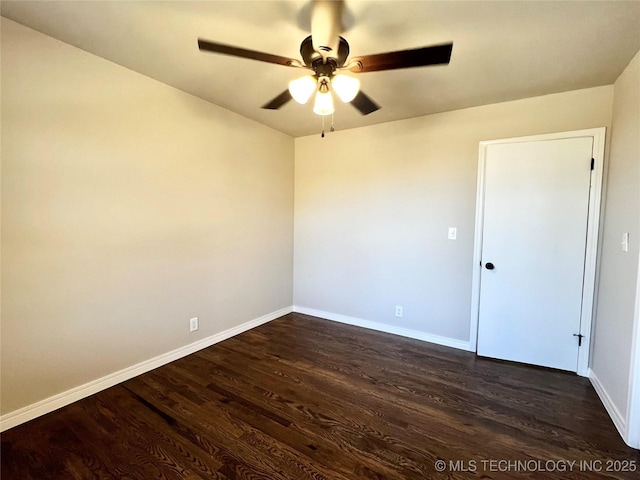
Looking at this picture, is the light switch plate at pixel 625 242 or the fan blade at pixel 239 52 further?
the light switch plate at pixel 625 242

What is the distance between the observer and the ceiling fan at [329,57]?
1.41 m

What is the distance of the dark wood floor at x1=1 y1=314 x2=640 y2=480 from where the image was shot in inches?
60.3

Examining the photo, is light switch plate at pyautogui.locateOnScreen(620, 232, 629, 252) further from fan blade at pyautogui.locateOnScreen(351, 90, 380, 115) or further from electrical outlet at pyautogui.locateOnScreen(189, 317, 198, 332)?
electrical outlet at pyautogui.locateOnScreen(189, 317, 198, 332)

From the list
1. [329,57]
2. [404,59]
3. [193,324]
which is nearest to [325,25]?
[329,57]

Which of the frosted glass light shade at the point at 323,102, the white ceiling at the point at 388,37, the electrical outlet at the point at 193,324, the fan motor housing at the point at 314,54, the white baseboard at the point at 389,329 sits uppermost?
the white ceiling at the point at 388,37

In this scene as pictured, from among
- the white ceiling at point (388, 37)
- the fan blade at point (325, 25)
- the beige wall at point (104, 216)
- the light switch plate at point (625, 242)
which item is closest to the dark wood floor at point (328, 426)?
the beige wall at point (104, 216)

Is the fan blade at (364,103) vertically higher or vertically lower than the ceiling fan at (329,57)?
lower

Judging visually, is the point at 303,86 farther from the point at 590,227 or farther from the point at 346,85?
→ the point at 590,227

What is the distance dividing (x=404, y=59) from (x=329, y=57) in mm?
403

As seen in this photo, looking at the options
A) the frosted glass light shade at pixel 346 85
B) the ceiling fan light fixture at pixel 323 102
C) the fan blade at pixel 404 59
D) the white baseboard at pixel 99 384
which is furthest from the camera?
the white baseboard at pixel 99 384

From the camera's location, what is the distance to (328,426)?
1832mm

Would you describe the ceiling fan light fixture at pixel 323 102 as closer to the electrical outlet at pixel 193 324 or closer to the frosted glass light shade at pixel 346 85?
the frosted glass light shade at pixel 346 85

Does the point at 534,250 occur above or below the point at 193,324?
above

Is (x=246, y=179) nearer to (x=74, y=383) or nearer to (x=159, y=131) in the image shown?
(x=159, y=131)
